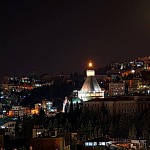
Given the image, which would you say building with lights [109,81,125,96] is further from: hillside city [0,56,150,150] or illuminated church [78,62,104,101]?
illuminated church [78,62,104,101]

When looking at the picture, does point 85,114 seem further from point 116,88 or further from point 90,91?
point 116,88

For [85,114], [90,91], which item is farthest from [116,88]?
[85,114]

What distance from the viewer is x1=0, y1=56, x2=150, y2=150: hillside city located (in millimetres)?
29458

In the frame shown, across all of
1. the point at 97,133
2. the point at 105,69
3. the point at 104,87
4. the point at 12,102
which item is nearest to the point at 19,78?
the point at 105,69

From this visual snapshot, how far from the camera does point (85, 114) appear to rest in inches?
2127

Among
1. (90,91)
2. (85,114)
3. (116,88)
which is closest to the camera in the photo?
(85,114)

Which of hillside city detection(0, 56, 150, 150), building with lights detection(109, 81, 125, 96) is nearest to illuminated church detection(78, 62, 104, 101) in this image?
hillside city detection(0, 56, 150, 150)

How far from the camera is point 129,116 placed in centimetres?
5416

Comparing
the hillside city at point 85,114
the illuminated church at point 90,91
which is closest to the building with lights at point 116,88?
the hillside city at point 85,114

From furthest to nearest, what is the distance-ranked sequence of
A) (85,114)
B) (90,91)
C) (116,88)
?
1. (116,88)
2. (90,91)
3. (85,114)

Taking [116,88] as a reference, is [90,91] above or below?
below

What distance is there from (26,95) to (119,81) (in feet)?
79.0

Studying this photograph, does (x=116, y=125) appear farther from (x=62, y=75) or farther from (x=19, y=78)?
(x=19, y=78)

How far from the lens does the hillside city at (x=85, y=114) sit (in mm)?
29458
